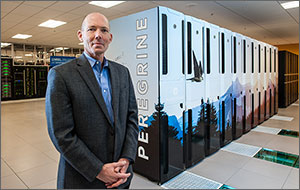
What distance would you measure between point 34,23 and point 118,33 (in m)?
5.99

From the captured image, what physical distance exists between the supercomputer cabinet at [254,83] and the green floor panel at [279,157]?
6.01 feet

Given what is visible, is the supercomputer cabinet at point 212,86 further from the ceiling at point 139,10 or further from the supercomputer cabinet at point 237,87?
the ceiling at point 139,10

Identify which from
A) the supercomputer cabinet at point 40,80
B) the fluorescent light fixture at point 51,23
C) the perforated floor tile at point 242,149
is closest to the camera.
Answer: the perforated floor tile at point 242,149

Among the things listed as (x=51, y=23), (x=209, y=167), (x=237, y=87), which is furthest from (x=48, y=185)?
(x=51, y=23)

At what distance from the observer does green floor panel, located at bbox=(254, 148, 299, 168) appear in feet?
11.5

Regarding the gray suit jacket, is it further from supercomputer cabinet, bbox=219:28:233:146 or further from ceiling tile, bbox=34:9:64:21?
ceiling tile, bbox=34:9:64:21

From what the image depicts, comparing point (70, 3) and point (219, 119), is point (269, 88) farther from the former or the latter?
point (70, 3)

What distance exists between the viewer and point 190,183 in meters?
2.81

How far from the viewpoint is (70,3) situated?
214 inches

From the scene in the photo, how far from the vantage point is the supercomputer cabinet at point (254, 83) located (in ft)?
18.5

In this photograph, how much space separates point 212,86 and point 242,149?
1428 mm

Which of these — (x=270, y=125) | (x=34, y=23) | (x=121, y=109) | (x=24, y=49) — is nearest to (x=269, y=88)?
(x=270, y=125)

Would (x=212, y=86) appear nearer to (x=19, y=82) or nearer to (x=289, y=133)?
(x=289, y=133)

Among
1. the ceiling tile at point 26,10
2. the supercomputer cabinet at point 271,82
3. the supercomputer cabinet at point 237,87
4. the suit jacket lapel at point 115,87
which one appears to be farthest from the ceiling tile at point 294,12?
the ceiling tile at point 26,10
